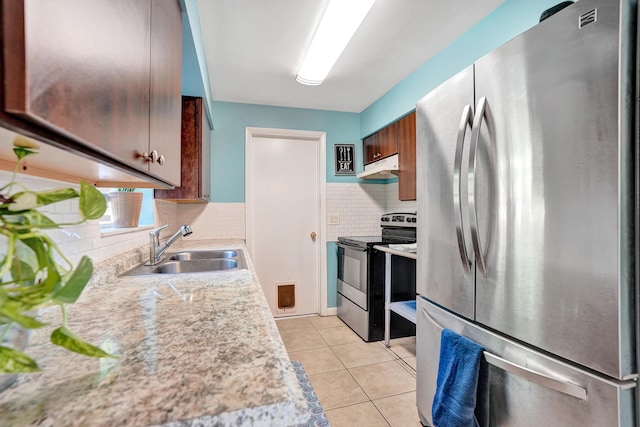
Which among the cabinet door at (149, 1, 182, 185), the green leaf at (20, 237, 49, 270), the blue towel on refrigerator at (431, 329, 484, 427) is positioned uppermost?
the cabinet door at (149, 1, 182, 185)

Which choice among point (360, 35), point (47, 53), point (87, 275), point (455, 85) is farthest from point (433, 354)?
point (360, 35)

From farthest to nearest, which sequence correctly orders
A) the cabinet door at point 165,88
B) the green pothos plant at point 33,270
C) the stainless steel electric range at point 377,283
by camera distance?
the stainless steel electric range at point 377,283 → the cabinet door at point 165,88 → the green pothos plant at point 33,270

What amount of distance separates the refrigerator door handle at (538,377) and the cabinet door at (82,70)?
4.48 ft

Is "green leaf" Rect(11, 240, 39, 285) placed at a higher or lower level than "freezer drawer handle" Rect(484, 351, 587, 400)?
higher

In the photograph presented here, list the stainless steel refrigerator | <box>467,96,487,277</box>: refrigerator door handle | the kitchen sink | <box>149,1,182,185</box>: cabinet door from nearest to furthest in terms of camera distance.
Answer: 1. the stainless steel refrigerator
2. <box>149,1,182,185</box>: cabinet door
3. <box>467,96,487,277</box>: refrigerator door handle
4. the kitchen sink

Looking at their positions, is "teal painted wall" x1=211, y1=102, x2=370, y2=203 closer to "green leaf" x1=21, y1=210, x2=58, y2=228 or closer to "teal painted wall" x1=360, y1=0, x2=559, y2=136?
"teal painted wall" x1=360, y1=0, x2=559, y2=136

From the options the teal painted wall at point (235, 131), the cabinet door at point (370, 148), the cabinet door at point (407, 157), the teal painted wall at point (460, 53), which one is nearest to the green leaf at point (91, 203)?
the teal painted wall at point (460, 53)

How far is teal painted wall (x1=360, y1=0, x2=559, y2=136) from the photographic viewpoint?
159 cm

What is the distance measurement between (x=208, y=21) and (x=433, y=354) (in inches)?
93.4

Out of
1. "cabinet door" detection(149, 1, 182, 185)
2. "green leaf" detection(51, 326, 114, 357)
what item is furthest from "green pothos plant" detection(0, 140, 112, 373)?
"cabinet door" detection(149, 1, 182, 185)

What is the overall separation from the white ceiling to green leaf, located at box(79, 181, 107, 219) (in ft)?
5.93

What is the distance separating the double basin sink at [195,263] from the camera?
1.63 metres

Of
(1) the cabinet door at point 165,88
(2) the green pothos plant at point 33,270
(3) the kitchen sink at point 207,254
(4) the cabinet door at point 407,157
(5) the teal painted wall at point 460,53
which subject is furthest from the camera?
(4) the cabinet door at point 407,157

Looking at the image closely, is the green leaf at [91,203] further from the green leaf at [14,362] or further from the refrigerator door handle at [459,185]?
the refrigerator door handle at [459,185]
